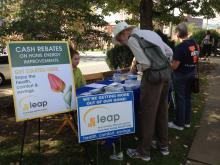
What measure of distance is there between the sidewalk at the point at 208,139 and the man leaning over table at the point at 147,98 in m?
0.52

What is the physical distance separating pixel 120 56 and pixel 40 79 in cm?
789

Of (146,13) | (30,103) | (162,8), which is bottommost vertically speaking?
(30,103)

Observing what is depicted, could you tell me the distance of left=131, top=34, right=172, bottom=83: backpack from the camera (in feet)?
13.4

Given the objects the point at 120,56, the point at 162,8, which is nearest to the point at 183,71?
the point at 120,56

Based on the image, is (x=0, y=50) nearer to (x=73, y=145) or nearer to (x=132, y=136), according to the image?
(x=73, y=145)

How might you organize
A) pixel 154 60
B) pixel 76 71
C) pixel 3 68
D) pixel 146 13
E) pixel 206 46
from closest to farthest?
pixel 154 60
pixel 76 71
pixel 146 13
pixel 3 68
pixel 206 46

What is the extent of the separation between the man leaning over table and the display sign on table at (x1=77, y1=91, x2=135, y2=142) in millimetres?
300

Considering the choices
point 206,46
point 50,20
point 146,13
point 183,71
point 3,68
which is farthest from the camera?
point 206,46

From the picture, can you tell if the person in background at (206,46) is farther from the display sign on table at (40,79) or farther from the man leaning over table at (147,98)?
the display sign on table at (40,79)

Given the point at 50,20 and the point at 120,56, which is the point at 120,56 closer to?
the point at 120,56

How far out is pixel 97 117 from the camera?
3.87 meters

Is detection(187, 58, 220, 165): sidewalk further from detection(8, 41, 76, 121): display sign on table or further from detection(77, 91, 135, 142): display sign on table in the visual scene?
detection(8, 41, 76, 121): display sign on table

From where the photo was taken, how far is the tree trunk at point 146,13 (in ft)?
35.5

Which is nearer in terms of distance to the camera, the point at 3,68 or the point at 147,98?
the point at 147,98
